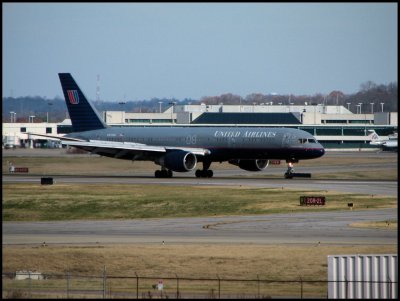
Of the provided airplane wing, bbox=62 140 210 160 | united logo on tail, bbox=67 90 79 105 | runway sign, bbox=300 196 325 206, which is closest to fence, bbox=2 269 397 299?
runway sign, bbox=300 196 325 206

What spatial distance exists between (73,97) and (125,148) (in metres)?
11.2

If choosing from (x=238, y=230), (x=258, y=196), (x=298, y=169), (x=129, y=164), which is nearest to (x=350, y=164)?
(x=298, y=169)

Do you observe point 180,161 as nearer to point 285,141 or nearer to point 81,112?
point 285,141

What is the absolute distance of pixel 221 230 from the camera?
199 ft

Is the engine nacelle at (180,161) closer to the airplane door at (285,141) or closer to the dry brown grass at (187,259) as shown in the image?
the airplane door at (285,141)

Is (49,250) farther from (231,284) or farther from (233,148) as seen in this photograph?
(233,148)

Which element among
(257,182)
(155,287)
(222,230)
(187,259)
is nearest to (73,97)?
(257,182)

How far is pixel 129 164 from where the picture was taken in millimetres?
134000

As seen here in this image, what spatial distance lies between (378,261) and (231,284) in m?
6.40

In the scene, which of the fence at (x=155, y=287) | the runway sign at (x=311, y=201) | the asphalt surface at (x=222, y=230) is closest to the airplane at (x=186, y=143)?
the runway sign at (x=311, y=201)

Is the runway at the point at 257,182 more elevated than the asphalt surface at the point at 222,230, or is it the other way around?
the runway at the point at 257,182

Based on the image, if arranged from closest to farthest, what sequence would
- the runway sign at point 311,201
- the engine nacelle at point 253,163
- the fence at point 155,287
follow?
1. the fence at point 155,287
2. the runway sign at point 311,201
3. the engine nacelle at point 253,163

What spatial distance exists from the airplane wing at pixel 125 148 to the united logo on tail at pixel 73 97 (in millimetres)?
5683

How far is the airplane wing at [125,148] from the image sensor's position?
9962cm
